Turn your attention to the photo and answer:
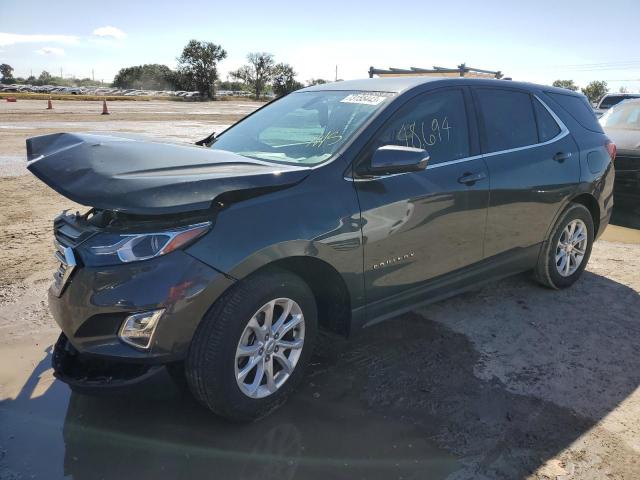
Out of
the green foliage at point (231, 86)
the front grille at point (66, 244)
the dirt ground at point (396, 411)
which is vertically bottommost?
the dirt ground at point (396, 411)

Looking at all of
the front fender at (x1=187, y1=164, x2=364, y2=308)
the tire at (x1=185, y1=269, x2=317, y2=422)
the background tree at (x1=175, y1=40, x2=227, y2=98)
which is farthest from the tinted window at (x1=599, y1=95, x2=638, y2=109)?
the background tree at (x1=175, y1=40, x2=227, y2=98)

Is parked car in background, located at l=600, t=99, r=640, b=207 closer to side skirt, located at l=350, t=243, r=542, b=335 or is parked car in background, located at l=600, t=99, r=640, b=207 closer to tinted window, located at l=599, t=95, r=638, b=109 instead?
side skirt, located at l=350, t=243, r=542, b=335

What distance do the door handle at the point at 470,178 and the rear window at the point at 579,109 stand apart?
1.48 metres

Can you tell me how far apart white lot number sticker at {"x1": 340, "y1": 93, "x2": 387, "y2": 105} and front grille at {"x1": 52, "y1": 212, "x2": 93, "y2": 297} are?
190 centimetres

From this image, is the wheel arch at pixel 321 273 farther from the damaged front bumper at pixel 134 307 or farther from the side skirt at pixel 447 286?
the damaged front bumper at pixel 134 307

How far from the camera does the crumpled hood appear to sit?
2.43m

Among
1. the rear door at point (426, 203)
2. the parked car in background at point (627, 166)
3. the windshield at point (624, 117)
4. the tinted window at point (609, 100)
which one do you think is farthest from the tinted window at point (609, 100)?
the rear door at point (426, 203)

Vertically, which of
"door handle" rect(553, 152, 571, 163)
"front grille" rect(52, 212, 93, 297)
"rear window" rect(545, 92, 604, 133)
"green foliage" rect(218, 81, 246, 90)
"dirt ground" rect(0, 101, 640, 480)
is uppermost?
"green foliage" rect(218, 81, 246, 90)

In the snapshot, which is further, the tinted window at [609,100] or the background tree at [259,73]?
the background tree at [259,73]

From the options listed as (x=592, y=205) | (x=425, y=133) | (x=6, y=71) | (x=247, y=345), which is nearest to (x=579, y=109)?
(x=592, y=205)

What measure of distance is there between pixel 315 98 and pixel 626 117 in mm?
7144

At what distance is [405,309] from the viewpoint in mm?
3488

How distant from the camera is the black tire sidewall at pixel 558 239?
4.61m

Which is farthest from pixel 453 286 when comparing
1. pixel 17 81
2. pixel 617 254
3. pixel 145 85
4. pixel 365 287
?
pixel 17 81
